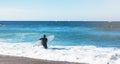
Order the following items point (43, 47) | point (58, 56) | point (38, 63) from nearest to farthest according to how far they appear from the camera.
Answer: point (38, 63) → point (58, 56) → point (43, 47)

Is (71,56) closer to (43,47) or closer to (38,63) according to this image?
(38,63)

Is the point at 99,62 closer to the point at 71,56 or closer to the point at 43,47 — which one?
the point at 71,56

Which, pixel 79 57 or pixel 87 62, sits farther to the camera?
pixel 79 57

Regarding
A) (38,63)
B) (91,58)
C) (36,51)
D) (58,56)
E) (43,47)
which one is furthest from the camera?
(43,47)

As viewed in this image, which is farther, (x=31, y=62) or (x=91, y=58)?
(x=91, y=58)

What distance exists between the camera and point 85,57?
58.4 ft

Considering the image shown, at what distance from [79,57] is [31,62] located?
11.0 feet

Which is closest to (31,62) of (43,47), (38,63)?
(38,63)

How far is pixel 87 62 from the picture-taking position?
53.1ft

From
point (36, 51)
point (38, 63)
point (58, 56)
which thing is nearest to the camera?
point (38, 63)

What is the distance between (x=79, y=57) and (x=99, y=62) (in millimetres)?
2001

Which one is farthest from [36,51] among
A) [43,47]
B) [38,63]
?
[38,63]

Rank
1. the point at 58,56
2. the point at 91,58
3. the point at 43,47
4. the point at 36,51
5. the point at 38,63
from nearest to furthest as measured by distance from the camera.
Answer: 1. the point at 38,63
2. the point at 91,58
3. the point at 58,56
4. the point at 36,51
5. the point at 43,47

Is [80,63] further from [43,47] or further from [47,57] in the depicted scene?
[43,47]
